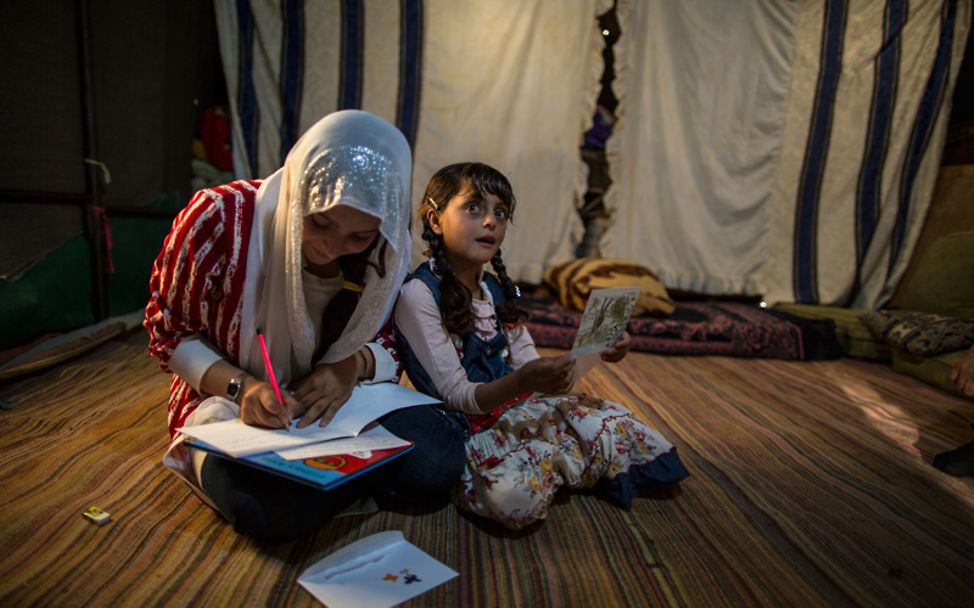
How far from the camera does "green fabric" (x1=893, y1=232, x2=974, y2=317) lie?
2.65 m

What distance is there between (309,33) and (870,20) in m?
3.30

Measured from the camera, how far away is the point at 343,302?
1156mm

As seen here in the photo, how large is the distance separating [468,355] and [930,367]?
2284 mm

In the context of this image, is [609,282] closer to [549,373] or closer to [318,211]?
[549,373]

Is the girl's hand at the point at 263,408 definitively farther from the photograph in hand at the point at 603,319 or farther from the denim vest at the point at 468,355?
the photograph in hand at the point at 603,319

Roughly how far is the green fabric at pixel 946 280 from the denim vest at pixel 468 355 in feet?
8.33

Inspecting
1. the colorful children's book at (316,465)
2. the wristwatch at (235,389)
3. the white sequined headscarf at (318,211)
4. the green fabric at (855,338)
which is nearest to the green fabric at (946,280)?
the green fabric at (855,338)

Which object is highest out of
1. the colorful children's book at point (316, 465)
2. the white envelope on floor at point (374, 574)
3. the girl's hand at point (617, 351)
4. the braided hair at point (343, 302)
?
the braided hair at point (343, 302)

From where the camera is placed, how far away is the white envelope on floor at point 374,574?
2.82 ft

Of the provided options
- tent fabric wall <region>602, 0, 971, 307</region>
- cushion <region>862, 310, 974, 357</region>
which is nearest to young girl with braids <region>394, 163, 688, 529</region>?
cushion <region>862, 310, 974, 357</region>

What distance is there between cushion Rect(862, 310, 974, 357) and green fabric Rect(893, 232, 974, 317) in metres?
0.14

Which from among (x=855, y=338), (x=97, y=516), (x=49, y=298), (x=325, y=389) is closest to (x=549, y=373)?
(x=325, y=389)

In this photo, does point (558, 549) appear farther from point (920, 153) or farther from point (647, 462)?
point (920, 153)

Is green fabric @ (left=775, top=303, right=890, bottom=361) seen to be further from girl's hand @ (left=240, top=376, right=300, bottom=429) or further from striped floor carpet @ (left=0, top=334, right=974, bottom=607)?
girl's hand @ (left=240, top=376, right=300, bottom=429)
